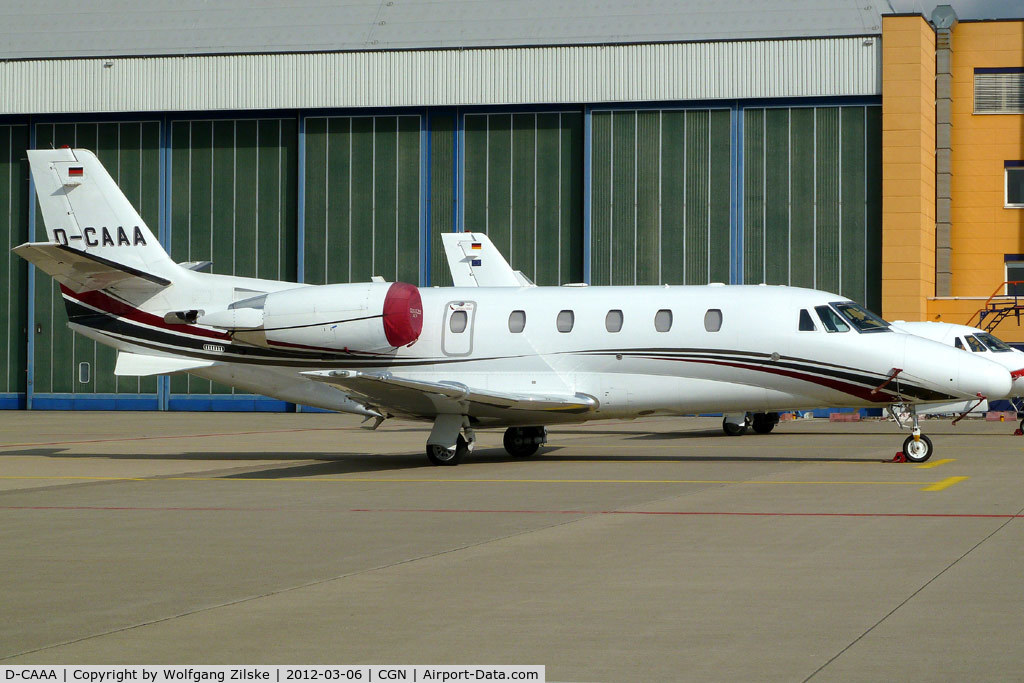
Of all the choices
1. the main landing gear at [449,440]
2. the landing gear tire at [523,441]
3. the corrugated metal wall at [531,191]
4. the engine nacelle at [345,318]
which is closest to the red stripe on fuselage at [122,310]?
the engine nacelle at [345,318]

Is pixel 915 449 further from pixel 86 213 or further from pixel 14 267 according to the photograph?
pixel 14 267

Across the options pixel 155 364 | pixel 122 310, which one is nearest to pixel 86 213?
pixel 122 310

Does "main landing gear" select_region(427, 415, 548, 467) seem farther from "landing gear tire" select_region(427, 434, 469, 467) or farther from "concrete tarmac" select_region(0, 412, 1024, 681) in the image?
"concrete tarmac" select_region(0, 412, 1024, 681)

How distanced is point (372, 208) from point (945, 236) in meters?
22.0

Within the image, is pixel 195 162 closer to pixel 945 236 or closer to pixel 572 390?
pixel 945 236

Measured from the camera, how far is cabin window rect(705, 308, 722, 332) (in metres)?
21.1

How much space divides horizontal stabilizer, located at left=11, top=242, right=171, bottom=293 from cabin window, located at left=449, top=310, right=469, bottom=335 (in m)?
5.40

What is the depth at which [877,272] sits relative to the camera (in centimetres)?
4634

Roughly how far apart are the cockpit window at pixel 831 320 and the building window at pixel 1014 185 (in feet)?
104

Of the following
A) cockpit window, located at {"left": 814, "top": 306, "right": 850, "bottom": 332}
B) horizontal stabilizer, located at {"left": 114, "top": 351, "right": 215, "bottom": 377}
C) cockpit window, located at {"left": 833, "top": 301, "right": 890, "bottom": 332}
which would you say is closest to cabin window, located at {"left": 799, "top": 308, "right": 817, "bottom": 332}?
cockpit window, located at {"left": 814, "top": 306, "right": 850, "bottom": 332}

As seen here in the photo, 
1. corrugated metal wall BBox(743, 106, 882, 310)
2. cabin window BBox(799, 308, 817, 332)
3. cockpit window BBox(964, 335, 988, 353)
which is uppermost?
corrugated metal wall BBox(743, 106, 882, 310)

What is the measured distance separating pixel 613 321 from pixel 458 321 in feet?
8.97

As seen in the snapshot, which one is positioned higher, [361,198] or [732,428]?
[361,198]

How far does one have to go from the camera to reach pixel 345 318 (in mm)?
21609
